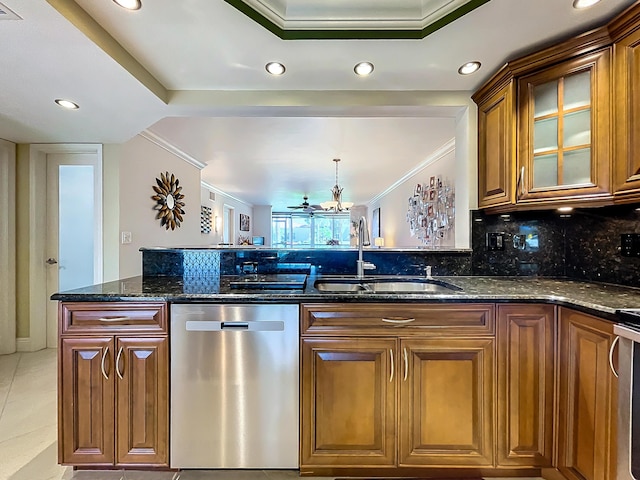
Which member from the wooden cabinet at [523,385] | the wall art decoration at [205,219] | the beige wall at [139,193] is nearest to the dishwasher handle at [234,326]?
the wooden cabinet at [523,385]

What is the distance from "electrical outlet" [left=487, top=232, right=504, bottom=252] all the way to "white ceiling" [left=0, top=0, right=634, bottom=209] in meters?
0.92

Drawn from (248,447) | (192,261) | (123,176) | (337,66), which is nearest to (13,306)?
(123,176)

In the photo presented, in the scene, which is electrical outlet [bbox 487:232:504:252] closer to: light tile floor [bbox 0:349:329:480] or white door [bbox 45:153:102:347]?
light tile floor [bbox 0:349:329:480]

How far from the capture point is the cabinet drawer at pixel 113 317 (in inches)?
58.4

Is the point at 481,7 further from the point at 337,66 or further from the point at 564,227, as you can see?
the point at 564,227

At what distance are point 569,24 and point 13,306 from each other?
495 centimetres

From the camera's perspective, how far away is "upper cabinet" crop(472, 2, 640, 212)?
1404 millimetres

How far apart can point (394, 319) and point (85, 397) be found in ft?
5.03

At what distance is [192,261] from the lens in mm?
2170

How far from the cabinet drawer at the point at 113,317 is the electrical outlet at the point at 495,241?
2.03 m

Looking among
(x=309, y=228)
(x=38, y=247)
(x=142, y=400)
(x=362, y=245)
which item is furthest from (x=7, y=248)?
(x=309, y=228)

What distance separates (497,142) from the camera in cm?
191

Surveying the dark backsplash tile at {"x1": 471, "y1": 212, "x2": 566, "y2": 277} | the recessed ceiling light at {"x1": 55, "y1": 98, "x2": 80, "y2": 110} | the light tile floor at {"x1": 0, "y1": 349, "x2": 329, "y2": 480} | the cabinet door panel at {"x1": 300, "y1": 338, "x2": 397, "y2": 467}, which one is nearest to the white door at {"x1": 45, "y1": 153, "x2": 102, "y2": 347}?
the light tile floor at {"x1": 0, "y1": 349, "x2": 329, "y2": 480}

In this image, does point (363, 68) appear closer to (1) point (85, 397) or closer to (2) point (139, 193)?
(1) point (85, 397)
